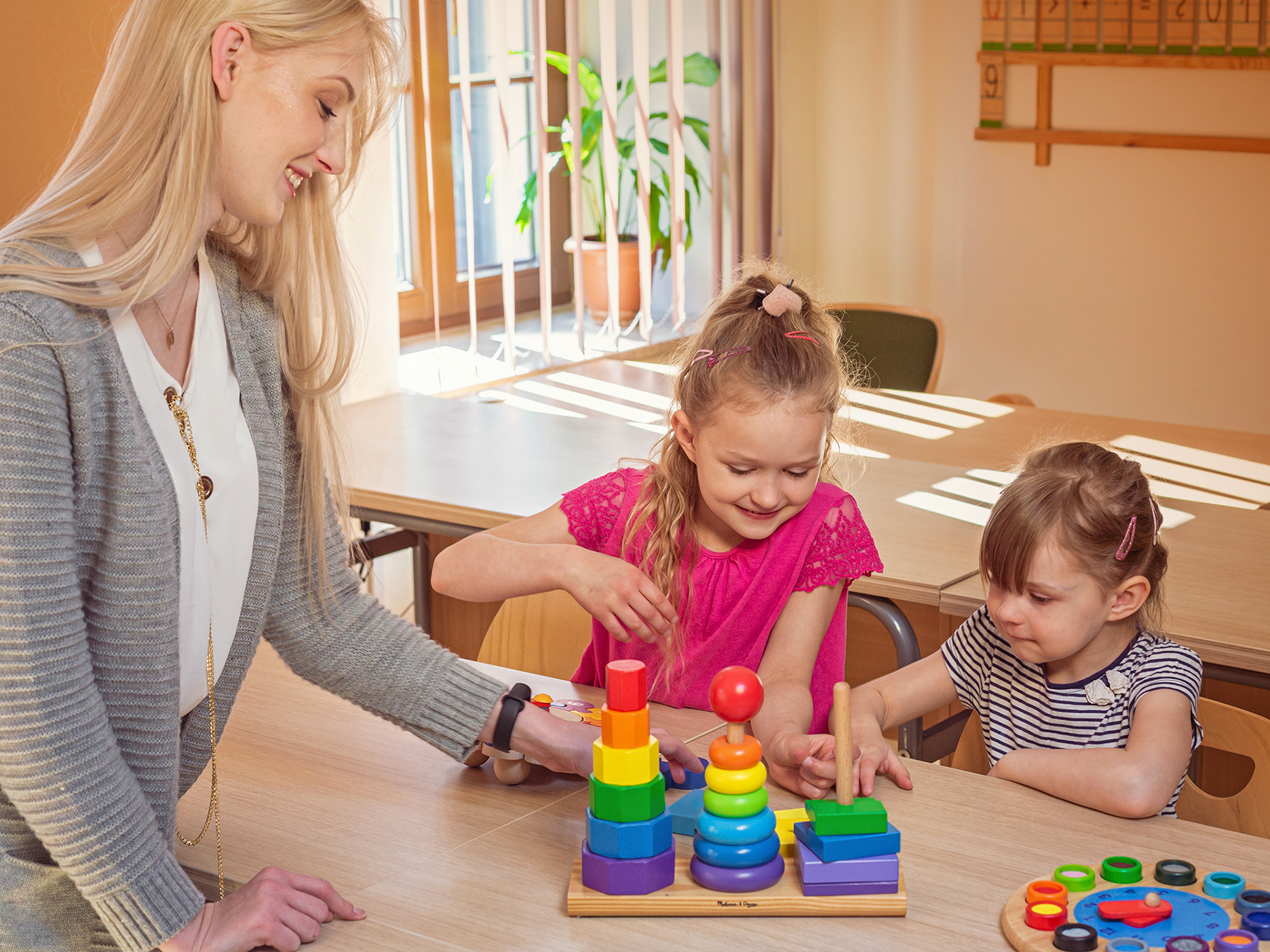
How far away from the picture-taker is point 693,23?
4617 millimetres

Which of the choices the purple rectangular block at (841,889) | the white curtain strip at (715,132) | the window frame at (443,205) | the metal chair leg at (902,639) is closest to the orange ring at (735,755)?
the purple rectangular block at (841,889)

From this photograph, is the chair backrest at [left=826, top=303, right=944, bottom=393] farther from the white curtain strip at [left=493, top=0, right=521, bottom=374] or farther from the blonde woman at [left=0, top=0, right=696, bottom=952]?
the blonde woman at [left=0, top=0, right=696, bottom=952]

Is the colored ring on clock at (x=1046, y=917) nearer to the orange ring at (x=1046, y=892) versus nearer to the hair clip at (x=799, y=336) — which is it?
the orange ring at (x=1046, y=892)

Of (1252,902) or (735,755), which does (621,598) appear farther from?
(1252,902)

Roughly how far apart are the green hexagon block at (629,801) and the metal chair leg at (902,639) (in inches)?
32.9

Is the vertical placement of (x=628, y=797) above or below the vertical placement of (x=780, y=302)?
below

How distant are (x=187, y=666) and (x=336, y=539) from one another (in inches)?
9.2

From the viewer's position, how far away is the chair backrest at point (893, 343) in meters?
3.62

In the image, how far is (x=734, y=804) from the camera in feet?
3.51

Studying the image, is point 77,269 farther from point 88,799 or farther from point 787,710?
point 787,710

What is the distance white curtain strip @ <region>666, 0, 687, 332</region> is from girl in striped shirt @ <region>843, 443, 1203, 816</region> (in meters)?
2.89

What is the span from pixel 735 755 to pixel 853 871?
0.42ft

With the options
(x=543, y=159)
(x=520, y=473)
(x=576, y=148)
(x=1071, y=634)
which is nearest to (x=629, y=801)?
(x=1071, y=634)

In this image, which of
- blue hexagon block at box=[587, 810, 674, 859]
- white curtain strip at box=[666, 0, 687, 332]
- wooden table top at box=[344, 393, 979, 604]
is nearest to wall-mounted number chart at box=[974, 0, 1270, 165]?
white curtain strip at box=[666, 0, 687, 332]
